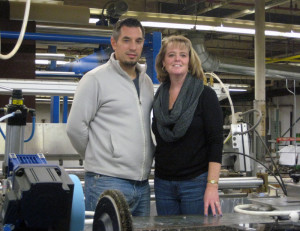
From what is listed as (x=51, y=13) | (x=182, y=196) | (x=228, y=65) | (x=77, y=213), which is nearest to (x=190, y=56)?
(x=182, y=196)

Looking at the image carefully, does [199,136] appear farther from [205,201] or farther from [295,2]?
[295,2]

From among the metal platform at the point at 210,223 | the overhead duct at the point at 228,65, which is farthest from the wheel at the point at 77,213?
the overhead duct at the point at 228,65

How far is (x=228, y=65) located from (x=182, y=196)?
7.42 metres

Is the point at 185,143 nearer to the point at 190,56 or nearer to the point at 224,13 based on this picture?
the point at 190,56

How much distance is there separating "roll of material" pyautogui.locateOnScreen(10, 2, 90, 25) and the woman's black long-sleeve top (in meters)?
2.11

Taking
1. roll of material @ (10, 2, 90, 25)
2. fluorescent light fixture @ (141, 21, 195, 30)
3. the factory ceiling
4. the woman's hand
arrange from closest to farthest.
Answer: the woman's hand, roll of material @ (10, 2, 90, 25), fluorescent light fixture @ (141, 21, 195, 30), the factory ceiling

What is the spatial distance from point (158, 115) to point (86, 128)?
0.90 ft

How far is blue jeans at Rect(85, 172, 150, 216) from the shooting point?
1.70 m

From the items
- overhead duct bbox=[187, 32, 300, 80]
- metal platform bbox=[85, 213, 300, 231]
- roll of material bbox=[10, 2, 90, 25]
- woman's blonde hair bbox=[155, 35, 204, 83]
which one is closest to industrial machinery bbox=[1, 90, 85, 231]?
metal platform bbox=[85, 213, 300, 231]

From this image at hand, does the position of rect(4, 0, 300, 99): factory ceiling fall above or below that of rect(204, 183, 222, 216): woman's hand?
above

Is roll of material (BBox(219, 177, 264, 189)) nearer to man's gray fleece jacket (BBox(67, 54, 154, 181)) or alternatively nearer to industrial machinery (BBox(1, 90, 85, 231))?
man's gray fleece jacket (BBox(67, 54, 154, 181))

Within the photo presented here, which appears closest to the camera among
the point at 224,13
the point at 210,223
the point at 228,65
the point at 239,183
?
the point at 210,223

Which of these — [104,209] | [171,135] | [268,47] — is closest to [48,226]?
[104,209]

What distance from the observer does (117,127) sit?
172 centimetres
